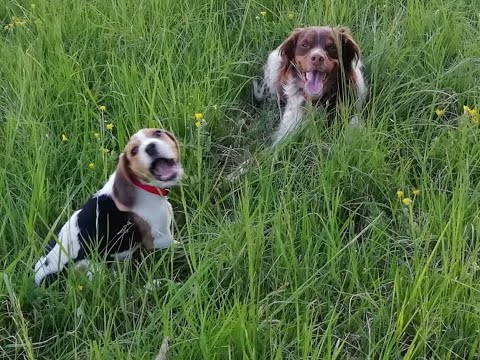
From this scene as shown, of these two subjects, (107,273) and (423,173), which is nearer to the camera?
(107,273)

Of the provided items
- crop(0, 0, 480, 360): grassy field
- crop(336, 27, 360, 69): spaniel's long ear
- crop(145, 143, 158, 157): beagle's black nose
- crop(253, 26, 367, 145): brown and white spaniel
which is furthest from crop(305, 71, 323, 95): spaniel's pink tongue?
crop(145, 143, 158, 157): beagle's black nose

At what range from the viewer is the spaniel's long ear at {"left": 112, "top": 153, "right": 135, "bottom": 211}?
2.60m

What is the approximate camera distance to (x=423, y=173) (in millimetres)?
2961

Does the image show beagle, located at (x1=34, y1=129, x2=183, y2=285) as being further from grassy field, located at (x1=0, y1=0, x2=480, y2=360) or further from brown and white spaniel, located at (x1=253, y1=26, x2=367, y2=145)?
brown and white spaniel, located at (x1=253, y1=26, x2=367, y2=145)

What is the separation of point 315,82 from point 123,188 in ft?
5.16

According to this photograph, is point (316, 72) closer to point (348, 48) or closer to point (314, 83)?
point (314, 83)

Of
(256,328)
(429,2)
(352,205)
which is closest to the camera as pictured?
(256,328)

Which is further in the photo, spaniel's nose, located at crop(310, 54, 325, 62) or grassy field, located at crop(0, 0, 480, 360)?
spaniel's nose, located at crop(310, 54, 325, 62)

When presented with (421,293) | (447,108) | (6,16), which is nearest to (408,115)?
(447,108)

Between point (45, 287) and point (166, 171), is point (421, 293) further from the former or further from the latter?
point (45, 287)

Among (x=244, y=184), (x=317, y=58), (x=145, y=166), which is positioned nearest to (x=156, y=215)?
(x=145, y=166)

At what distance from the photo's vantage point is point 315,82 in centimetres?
380

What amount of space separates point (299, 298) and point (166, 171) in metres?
0.69

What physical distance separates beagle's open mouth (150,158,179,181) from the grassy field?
143 mm
